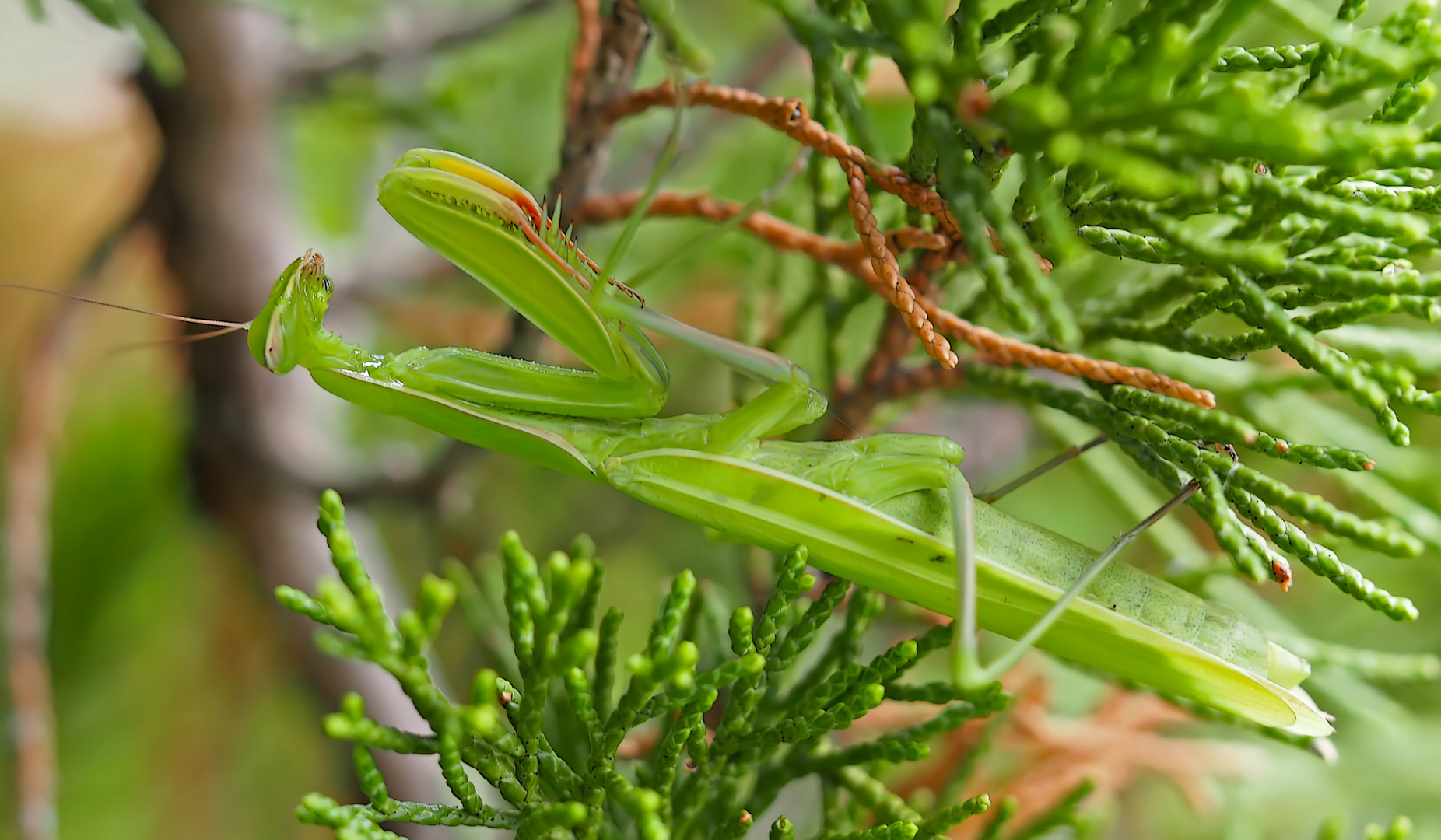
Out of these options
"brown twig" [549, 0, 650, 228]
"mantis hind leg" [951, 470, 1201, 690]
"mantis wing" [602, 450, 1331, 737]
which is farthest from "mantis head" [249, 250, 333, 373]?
"mantis hind leg" [951, 470, 1201, 690]

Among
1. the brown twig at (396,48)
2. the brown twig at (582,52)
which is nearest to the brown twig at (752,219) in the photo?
the brown twig at (582,52)

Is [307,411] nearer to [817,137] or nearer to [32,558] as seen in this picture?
[32,558]

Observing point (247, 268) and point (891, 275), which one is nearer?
point (891, 275)

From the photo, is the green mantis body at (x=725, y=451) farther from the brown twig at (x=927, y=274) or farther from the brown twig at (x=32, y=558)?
the brown twig at (x=32, y=558)

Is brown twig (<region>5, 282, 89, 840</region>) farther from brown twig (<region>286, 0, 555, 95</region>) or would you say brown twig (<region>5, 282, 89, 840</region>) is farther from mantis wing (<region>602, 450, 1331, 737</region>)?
mantis wing (<region>602, 450, 1331, 737</region>)

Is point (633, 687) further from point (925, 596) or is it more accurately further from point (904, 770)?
point (904, 770)

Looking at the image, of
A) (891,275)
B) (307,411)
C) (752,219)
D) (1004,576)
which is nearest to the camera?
(891,275)

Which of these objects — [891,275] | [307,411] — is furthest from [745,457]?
[307,411]

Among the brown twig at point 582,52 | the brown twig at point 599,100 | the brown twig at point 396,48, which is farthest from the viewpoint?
the brown twig at point 396,48
